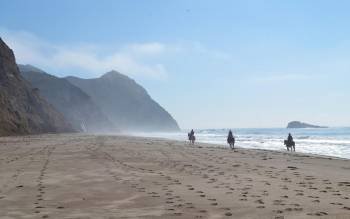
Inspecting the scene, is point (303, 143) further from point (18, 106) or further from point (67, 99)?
point (67, 99)

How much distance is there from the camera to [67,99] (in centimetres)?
17538

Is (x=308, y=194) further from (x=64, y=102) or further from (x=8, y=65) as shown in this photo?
(x=64, y=102)

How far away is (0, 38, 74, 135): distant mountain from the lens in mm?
70938

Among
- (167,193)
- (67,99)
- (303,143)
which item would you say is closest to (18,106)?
(303,143)

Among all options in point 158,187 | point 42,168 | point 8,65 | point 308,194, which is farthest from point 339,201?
point 8,65

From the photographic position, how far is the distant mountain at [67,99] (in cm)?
16825

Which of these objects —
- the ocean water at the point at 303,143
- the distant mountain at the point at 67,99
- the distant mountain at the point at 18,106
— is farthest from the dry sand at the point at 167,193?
the distant mountain at the point at 67,99

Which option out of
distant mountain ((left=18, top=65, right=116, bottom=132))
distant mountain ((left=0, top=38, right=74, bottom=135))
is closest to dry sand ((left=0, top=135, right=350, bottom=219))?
distant mountain ((left=0, top=38, right=74, bottom=135))

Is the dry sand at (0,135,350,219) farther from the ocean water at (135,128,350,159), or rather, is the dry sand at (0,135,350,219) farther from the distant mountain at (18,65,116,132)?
the distant mountain at (18,65,116,132)

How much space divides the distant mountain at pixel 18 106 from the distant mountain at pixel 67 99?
184 feet

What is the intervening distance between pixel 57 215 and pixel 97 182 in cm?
546

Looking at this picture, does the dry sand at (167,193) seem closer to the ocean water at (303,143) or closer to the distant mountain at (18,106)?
the ocean water at (303,143)

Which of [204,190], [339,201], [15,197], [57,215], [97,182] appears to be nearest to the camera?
[57,215]

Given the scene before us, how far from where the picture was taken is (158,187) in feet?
46.4
